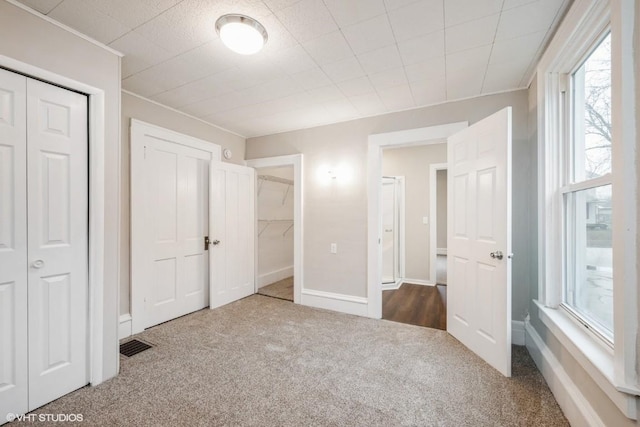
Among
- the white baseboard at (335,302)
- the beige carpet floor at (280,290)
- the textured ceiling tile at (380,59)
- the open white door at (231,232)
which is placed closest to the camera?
the textured ceiling tile at (380,59)

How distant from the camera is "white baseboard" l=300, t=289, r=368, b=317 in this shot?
325 centimetres

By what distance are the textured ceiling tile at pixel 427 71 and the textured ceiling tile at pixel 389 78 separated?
51 mm

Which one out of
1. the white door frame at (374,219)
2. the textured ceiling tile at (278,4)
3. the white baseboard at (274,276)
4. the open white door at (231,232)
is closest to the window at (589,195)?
the white door frame at (374,219)

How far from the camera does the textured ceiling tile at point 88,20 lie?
1560 mm

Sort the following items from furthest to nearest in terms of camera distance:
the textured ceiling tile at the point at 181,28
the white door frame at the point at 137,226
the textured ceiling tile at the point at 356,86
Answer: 1. the white door frame at the point at 137,226
2. the textured ceiling tile at the point at 356,86
3. the textured ceiling tile at the point at 181,28

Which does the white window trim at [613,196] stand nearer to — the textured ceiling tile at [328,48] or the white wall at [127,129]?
the textured ceiling tile at [328,48]

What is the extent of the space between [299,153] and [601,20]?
2.91m

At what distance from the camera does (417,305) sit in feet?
11.9

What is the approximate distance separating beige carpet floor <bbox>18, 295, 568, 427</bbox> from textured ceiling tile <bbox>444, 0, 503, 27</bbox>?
2396 millimetres

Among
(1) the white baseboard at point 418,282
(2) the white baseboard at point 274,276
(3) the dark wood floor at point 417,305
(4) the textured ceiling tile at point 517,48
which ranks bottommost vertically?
(3) the dark wood floor at point 417,305

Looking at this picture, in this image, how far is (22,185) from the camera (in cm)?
159

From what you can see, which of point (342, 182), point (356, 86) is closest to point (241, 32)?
point (356, 86)

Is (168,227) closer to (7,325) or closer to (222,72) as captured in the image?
(7,325)

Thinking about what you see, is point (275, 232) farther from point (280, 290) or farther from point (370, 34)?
point (370, 34)
